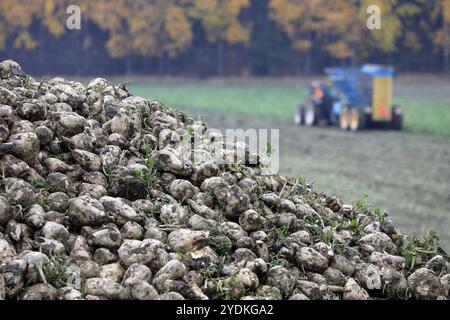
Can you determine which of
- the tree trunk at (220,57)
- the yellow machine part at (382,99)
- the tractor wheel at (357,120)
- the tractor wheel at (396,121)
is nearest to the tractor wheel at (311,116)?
the tractor wheel at (357,120)

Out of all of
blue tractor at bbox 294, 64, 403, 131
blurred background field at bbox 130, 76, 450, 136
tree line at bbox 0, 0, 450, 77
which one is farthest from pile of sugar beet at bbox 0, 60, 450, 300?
tree line at bbox 0, 0, 450, 77

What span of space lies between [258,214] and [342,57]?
61104mm

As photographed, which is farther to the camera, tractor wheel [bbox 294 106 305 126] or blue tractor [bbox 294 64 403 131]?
tractor wheel [bbox 294 106 305 126]

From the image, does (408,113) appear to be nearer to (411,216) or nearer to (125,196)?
(411,216)

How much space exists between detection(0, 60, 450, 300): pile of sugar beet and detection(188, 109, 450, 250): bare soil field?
325 inches

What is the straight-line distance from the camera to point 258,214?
5418 mm

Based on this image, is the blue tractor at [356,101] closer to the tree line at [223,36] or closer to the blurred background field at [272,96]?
the blurred background field at [272,96]

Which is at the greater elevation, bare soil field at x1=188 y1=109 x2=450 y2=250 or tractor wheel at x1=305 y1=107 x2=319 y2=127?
tractor wheel at x1=305 y1=107 x2=319 y2=127

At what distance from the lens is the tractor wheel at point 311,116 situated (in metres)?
33.1

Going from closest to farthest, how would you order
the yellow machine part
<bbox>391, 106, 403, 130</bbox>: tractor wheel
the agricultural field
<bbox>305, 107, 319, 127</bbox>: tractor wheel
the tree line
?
the agricultural field, the yellow machine part, <bbox>391, 106, 403, 130</bbox>: tractor wheel, <bbox>305, 107, 319, 127</bbox>: tractor wheel, the tree line

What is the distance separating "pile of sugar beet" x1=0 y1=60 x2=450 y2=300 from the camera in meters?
4.76

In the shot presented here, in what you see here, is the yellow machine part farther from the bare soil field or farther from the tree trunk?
the tree trunk

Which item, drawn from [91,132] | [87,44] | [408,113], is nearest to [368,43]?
[87,44]

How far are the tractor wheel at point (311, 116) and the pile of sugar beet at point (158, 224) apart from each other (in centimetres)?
2677
